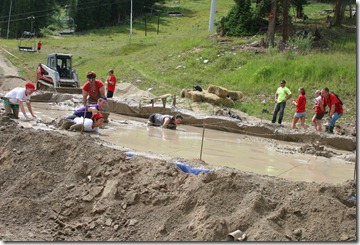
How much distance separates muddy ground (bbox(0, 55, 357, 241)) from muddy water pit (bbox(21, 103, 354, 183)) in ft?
2.52

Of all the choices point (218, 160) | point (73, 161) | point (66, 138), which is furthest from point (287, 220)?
point (66, 138)

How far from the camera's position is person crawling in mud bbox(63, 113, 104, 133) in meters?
11.3

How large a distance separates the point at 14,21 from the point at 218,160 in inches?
2374

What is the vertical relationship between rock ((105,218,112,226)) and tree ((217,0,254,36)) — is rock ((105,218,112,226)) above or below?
below

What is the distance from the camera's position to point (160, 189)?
310 inches

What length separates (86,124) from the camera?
1142cm

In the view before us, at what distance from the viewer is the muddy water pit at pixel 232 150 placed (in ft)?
29.8

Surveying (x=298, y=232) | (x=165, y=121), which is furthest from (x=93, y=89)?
(x=298, y=232)

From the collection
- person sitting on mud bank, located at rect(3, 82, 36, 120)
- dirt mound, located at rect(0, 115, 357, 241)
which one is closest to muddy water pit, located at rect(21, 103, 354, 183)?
dirt mound, located at rect(0, 115, 357, 241)

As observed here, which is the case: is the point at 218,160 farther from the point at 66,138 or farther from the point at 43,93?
the point at 43,93

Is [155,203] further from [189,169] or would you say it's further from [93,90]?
[93,90]

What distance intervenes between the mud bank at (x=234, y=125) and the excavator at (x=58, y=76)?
15.0 feet

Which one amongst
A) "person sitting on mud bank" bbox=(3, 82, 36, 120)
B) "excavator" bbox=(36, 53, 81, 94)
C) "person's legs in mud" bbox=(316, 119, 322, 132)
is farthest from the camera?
"excavator" bbox=(36, 53, 81, 94)

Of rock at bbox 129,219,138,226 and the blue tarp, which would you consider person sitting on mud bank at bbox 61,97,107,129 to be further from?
rock at bbox 129,219,138,226
